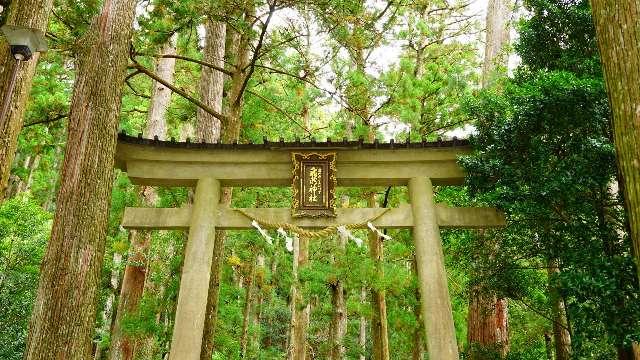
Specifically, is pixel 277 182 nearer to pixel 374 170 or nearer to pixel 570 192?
pixel 374 170

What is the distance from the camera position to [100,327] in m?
12.3

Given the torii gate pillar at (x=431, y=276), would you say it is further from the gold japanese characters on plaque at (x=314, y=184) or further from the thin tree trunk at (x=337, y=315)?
the thin tree trunk at (x=337, y=315)

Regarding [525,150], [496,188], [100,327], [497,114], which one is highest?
[497,114]

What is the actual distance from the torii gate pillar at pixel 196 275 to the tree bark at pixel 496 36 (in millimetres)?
5187

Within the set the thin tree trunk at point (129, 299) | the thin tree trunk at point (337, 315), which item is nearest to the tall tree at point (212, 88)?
the thin tree trunk at point (129, 299)

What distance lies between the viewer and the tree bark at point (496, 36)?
26.3 feet

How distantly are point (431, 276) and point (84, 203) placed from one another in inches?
150

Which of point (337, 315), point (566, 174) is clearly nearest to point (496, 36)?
point (566, 174)

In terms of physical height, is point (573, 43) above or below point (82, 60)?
above

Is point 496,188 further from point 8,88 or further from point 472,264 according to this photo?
point 8,88

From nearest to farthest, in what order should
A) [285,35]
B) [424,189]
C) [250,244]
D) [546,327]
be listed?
[424,189] < [285,35] < [546,327] < [250,244]

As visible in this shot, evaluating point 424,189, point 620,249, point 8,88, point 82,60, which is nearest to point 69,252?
point 8,88

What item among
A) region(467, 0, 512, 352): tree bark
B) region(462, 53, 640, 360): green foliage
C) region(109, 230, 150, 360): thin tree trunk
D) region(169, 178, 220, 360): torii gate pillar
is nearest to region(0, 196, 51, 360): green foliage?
region(109, 230, 150, 360): thin tree trunk

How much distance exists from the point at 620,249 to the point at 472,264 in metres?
2.07
